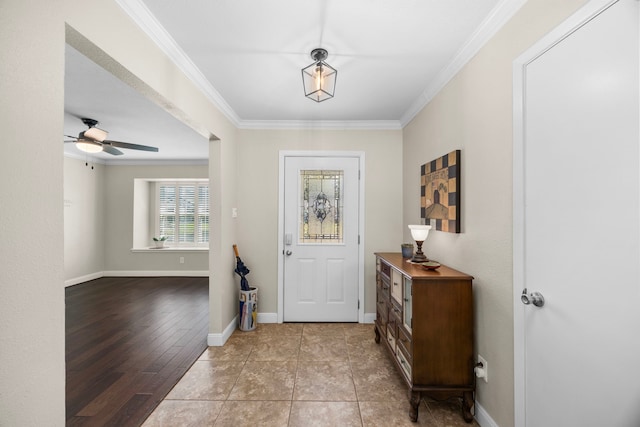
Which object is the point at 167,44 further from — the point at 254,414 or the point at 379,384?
the point at 379,384

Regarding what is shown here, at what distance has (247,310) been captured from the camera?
311 cm

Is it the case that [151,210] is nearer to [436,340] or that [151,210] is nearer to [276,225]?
[276,225]

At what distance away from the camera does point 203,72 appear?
223cm

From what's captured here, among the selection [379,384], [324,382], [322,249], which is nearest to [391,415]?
[379,384]

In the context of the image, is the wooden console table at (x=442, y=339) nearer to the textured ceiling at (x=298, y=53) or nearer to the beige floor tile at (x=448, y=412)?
the beige floor tile at (x=448, y=412)

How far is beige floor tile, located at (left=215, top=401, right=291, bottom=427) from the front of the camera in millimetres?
1762

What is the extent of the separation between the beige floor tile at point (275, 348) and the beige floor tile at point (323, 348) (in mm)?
81

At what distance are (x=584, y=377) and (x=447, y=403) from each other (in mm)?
1120

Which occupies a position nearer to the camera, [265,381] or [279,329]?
[265,381]

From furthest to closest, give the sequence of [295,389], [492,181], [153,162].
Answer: [153,162]
[295,389]
[492,181]

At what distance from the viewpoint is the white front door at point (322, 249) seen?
3.33 m

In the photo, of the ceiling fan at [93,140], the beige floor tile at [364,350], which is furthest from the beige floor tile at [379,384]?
the ceiling fan at [93,140]

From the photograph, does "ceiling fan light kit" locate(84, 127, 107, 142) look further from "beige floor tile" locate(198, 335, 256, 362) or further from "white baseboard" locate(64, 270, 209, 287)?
"white baseboard" locate(64, 270, 209, 287)

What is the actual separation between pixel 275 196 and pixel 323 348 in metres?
1.76
